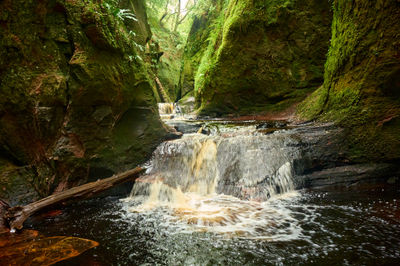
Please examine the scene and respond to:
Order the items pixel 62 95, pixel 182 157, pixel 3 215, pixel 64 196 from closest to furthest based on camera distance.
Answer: pixel 3 215
pixel 64 196
pixel 62 95
pixel 182 157

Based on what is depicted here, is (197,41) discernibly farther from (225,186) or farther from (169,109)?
(225,186)

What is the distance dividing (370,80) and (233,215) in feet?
12.5

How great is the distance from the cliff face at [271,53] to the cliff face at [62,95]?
497 centimetres

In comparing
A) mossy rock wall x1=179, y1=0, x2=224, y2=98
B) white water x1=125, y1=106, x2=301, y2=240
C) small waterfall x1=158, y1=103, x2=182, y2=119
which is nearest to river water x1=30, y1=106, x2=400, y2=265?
white water x1=125, y1=106, x2=301, y2=240

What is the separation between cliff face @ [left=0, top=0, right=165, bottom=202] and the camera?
3230mm

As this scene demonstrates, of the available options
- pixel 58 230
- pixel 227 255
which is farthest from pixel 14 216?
pixel 227 255

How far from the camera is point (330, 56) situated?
5.58m

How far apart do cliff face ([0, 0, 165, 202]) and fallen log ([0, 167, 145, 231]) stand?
13.8 inches

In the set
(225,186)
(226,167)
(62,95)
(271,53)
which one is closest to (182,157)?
(226,167)

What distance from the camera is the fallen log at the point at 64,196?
283cm

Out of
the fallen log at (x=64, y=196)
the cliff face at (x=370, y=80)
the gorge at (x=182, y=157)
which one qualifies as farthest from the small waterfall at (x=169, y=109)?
the cliff face at (x=370, y=80)

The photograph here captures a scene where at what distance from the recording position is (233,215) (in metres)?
3.17

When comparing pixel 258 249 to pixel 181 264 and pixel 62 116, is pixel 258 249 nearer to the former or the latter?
pixel 181 264

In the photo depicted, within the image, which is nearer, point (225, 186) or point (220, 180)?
point (225, 186)
